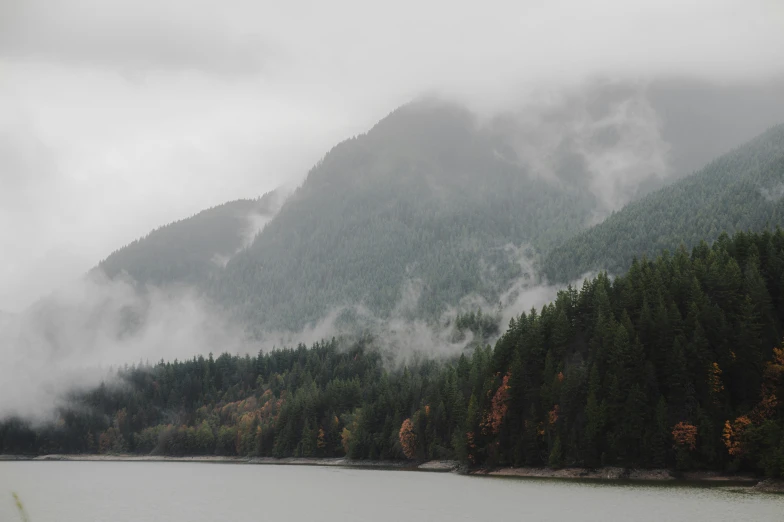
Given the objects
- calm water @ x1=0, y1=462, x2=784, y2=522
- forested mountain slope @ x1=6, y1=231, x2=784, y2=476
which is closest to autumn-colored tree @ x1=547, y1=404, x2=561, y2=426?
forested mountain slope @ x1=6, y1=231, x2=784, y2=476

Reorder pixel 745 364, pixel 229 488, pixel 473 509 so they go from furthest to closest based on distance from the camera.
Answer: pixel 229 488 < pixel 745 364 < pixel 473 509

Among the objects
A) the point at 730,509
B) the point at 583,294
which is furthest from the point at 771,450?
the point at 583,294

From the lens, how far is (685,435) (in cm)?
10438

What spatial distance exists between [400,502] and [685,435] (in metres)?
42.0

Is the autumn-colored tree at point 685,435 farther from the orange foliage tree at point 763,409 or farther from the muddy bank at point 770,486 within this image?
the muddy bank at point 770,486

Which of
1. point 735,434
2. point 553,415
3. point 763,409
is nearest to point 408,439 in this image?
point 553,415

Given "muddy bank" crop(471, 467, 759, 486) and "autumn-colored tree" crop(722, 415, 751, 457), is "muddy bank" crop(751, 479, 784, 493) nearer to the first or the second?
"muddy bank" crop(471, 467, 759, 486)

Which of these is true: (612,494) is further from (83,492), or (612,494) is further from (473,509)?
(83,492)

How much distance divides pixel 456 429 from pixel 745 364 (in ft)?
223

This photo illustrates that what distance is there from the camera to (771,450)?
91125 millimetres

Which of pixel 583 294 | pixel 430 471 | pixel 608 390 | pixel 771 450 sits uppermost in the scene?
pixel 583 294

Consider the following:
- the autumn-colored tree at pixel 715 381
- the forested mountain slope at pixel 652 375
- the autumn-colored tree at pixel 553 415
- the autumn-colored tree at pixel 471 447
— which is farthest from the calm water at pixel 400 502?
the autumn-colored tree at pixel 715 381

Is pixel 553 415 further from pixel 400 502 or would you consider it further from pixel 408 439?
pixel 408 439

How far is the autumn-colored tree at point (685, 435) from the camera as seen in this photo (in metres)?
104
